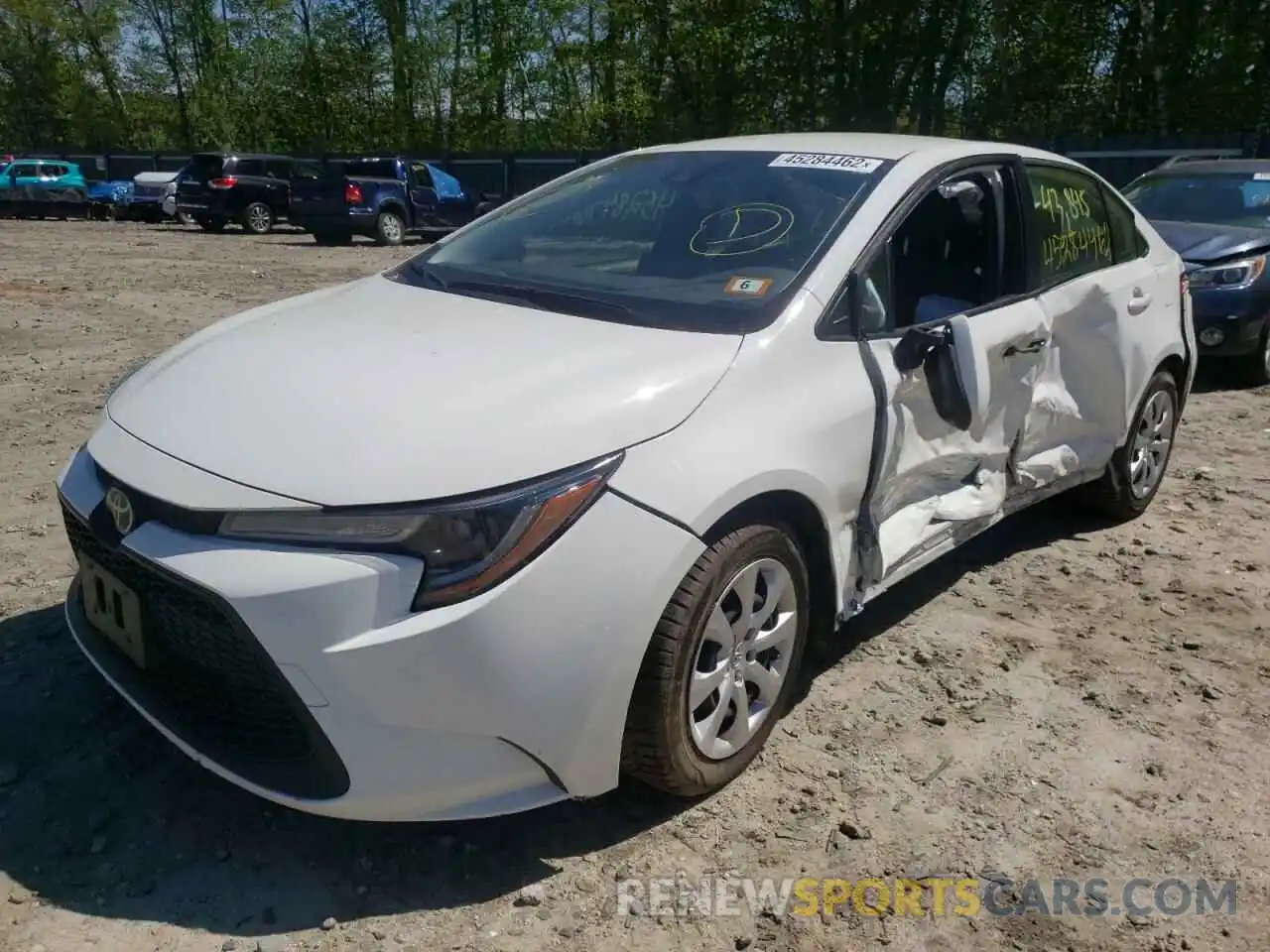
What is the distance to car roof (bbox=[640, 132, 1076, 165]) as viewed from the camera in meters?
3.46

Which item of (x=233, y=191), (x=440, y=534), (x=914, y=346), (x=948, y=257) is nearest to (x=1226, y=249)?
(x=948, y=257)

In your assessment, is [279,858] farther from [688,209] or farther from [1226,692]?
[1226,692]

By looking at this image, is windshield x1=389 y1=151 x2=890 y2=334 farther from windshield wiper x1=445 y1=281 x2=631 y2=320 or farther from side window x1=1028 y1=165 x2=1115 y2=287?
side window x1=1028 y1=165 x2=1115 y2=287

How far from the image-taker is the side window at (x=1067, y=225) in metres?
3.83

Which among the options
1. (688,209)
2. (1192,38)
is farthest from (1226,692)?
(1192,38)

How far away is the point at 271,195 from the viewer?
2248 cm

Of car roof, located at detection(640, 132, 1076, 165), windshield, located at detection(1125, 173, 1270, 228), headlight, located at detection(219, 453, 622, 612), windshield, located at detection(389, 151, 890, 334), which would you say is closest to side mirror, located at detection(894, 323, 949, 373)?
windshield, located at detection(389, 151, 890, 334)

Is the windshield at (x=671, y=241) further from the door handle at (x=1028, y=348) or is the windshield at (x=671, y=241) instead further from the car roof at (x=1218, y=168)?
the car roof at (x=1218, y=168)

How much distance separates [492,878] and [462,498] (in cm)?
90

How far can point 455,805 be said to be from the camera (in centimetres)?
227

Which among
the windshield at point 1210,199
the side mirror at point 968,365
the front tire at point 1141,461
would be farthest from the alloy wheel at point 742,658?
the windshield at point 1210,199

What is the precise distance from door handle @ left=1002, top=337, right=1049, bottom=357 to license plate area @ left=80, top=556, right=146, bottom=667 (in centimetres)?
264

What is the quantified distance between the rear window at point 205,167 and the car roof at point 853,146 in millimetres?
20692

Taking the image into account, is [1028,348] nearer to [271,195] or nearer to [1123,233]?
[1123,233]
